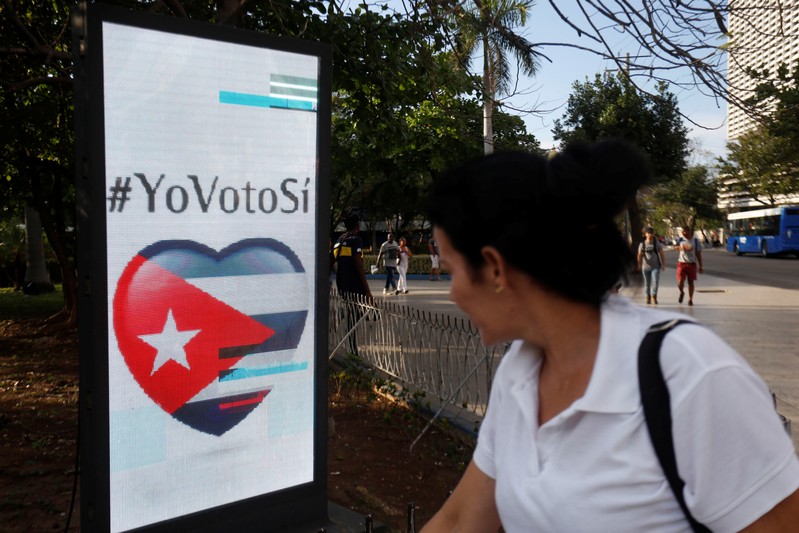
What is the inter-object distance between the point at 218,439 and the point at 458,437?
114 inches

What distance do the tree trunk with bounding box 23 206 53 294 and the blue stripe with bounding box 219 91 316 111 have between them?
18.7 meters

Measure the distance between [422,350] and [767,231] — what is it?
1616 inches

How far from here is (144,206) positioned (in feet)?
10.4

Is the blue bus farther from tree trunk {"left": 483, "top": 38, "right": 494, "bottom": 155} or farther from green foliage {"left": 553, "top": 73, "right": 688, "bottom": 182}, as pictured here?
tree trunk {"left": 483, "top": 38, "right": 494, "bottom": 155}

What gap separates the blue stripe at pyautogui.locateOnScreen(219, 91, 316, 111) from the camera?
341cm

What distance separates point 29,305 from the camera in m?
18.5

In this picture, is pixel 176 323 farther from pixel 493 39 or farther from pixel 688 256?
pixel 688 256

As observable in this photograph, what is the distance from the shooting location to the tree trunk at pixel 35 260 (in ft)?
66.2

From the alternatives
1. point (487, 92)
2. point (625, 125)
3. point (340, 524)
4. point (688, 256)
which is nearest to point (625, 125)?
point (625, 125)

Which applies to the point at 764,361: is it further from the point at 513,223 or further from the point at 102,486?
the point at 513,223

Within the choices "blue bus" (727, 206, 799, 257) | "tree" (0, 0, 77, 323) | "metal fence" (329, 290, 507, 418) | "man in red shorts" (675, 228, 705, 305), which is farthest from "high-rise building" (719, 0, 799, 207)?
"blue bus" (727, 206, 799, 257)

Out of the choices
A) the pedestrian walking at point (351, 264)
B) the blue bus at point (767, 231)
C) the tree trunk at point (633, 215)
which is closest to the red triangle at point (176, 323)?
the tree trunk at point (633, 215)

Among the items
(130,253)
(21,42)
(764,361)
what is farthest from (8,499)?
(764,361)

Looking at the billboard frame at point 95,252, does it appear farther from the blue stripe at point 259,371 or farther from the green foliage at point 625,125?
the green foliage at point 625,125
